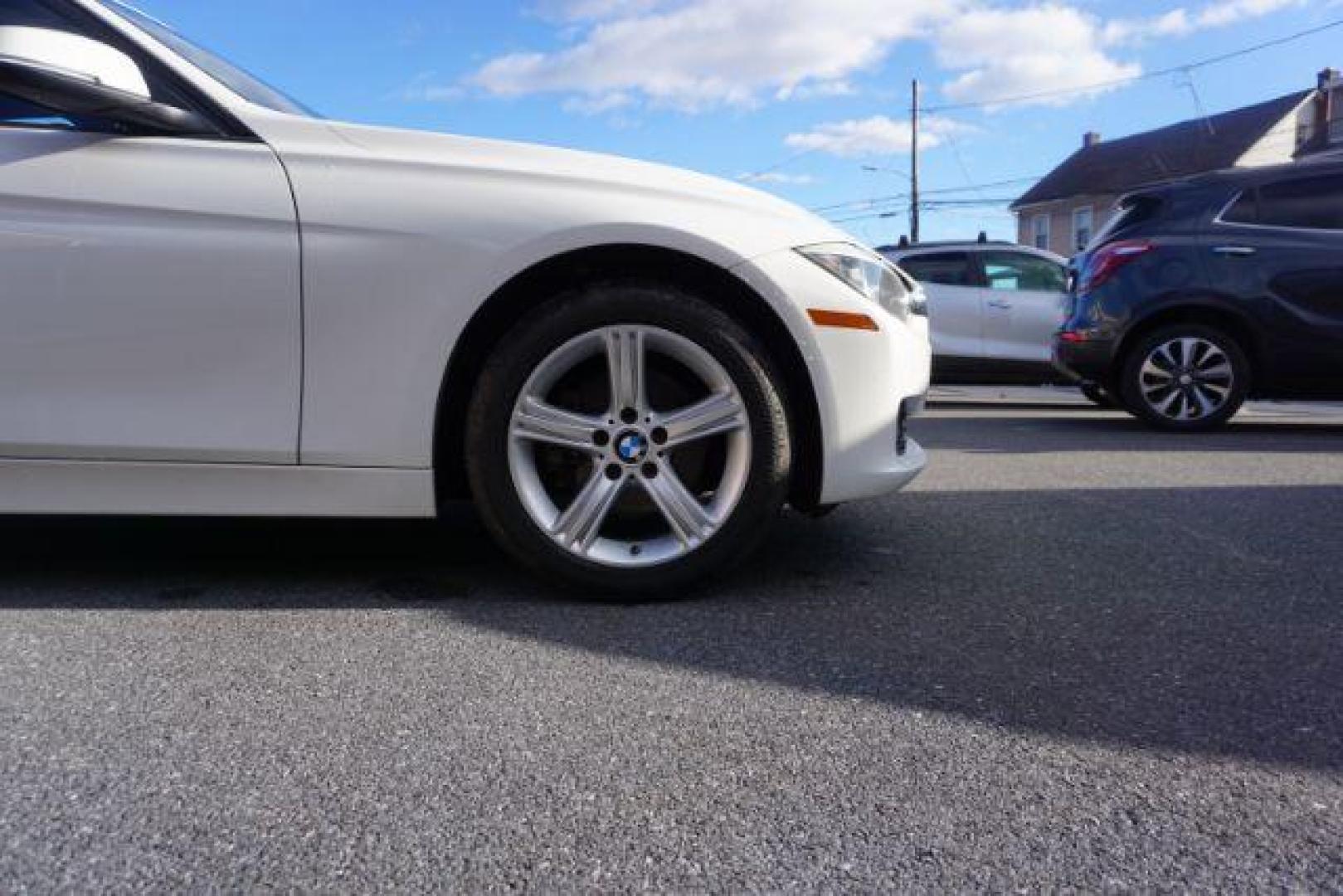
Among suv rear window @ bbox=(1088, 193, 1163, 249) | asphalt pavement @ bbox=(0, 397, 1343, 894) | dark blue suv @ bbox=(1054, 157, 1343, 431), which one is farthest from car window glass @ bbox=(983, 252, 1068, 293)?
asphalt pavement @ bbox=(0, 397, 1343, 894)

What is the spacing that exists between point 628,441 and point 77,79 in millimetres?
1598

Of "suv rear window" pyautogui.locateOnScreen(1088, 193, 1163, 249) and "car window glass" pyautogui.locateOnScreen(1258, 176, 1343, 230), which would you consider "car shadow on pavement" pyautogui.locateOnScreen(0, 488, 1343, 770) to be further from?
"suv rear window" pyautogui.locateOnScreen(1088, 193, 1163, 249)

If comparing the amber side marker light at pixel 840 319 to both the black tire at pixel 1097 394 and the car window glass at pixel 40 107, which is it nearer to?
the car window glass at pixel 40 107

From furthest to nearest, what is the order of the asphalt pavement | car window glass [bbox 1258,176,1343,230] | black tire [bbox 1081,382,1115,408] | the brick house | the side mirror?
the brick house < black tire [bbox 1081,382,1115,408] < car window glass [bbox 1258,176,1343,230] < the side mirror < the asphalt pavement

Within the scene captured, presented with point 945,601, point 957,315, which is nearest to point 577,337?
point 945,601

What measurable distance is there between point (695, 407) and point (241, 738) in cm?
133

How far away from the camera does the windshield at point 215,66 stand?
286 cm

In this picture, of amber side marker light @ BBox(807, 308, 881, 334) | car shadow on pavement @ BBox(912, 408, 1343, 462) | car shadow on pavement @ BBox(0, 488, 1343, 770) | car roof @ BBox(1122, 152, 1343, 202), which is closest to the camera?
car shadow on pavement @ BBox(0, 488, 1343, 770)

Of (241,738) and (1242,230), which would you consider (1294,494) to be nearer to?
(1242,230)

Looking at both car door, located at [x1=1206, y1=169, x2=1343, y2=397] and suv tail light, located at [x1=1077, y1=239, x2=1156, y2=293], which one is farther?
suv tail light, located at [x1=1077, y1=239, x2=1156, y2=293]

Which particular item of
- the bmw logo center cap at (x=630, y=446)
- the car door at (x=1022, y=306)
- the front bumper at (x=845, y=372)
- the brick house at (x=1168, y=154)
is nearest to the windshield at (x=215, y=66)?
the bmw logo center cap at (x=630, y=446)

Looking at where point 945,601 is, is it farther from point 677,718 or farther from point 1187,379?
point 1187,379

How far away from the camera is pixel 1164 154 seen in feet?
109

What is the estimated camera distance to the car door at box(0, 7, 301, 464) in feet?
8.62
